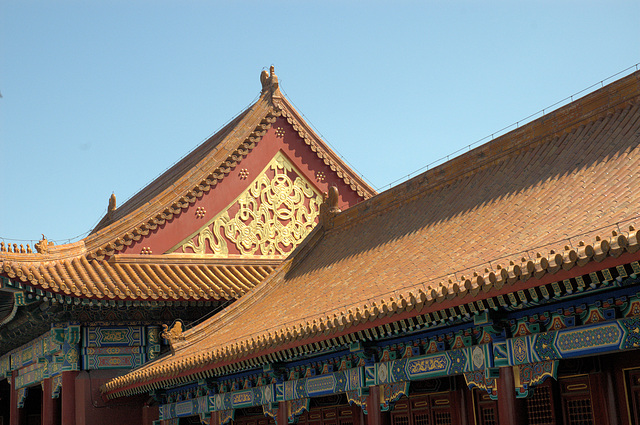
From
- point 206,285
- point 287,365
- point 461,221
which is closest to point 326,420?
point 287,365

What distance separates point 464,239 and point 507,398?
8.96 feet

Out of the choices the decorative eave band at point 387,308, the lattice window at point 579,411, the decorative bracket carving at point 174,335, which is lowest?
the lattice window at point 579,411

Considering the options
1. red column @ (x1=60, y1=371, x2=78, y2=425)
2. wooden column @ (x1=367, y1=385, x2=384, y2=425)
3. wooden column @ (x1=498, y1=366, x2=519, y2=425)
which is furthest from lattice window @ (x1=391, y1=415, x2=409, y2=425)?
red column @ (x1=60, y1=371, x2=78, y2=425)

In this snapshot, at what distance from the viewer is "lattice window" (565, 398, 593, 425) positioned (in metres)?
8.77

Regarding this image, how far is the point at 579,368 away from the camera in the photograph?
874 cm

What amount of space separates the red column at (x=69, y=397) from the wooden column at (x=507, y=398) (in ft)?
33.6

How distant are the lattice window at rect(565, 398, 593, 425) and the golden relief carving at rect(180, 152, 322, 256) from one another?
10.6 meters

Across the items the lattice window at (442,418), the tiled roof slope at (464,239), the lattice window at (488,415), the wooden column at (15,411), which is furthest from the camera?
the wooden column at (15,411)

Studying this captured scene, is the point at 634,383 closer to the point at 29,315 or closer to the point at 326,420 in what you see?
the point at 326,420

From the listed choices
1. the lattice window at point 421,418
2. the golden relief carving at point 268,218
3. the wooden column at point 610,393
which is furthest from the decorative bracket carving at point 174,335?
the wooden column at point 610,393

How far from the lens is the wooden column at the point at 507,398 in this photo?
8.37 meters

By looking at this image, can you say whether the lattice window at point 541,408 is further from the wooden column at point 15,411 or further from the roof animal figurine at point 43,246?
the wooden column at point 15,411

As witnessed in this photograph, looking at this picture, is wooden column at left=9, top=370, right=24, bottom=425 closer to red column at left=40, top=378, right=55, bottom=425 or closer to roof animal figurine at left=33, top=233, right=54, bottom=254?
red column at left=40, top=378, right=55, bottom=425

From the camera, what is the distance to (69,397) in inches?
634
